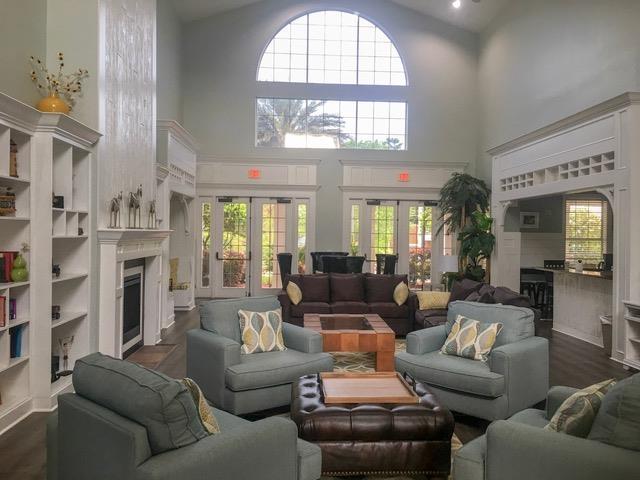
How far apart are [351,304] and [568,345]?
9.27 ft

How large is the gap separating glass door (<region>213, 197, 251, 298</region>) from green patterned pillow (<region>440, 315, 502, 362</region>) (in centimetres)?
697

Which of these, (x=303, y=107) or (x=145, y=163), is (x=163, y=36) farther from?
(x=145, y=163)

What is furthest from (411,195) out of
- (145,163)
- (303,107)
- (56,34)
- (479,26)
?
(56,34)

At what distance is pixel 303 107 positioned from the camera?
10.6 m

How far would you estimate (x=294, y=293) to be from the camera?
21.2 ft

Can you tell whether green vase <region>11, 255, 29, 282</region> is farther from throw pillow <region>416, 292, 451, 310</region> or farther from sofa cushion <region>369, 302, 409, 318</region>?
throw pillow <region>416, 292, 451, 310</region>

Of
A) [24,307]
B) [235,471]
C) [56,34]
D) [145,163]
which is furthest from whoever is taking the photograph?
[145,163]

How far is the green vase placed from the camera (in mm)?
3484

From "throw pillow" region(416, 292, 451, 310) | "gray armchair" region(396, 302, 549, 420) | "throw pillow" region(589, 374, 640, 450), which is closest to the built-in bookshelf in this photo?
"gray armchair" region(396, 302, 549, 420)

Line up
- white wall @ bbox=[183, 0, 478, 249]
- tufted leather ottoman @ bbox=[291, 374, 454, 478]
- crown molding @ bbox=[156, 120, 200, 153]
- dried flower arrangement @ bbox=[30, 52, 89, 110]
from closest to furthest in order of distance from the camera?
tufted leather ottoman @ bbox=[291, 374, 454, 478]
dried flower arrangement @ bbox=[30, 52, 89, 110]
crown molding @ bbox=[156, 120, 200, 153]
white wall @ bbox=[183, 0, 478, 249]

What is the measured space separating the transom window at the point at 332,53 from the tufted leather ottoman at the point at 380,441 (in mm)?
9106

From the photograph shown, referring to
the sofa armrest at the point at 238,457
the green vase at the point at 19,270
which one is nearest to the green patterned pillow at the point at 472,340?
the sofa armrest at the point at 238,457

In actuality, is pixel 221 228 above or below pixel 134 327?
above

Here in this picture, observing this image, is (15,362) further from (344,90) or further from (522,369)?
(344,90)
